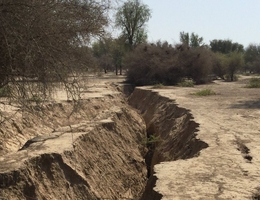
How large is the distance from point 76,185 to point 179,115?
595 centimetres

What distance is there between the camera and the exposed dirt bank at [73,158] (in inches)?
274

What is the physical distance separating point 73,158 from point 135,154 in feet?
11.6

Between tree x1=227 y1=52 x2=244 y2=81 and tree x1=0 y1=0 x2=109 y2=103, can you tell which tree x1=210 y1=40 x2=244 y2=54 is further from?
tree x1=0 y1=0 x2=109 y2=103

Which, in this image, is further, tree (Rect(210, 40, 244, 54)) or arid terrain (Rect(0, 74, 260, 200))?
tree (Rect(210, 40, 244, 54))

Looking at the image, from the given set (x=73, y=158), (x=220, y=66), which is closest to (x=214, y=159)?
(x=73, y=158)

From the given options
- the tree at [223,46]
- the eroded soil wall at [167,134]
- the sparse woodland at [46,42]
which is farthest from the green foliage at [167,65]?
the tree at [223,46]

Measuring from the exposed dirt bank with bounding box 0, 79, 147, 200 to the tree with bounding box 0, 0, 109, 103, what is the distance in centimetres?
133

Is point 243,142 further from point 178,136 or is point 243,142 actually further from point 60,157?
point 60,157

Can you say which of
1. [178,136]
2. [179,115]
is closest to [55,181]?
[178,136]

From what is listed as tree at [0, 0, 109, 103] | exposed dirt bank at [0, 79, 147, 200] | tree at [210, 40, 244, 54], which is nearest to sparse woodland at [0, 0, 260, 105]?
tree at [0, 0, 109, 103]

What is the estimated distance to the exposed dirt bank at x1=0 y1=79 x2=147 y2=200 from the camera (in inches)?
274

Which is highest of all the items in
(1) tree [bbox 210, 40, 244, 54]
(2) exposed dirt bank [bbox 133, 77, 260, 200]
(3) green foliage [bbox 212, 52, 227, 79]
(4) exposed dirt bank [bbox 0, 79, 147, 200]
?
(1) tree [bbox 210, 40, 244, 54]

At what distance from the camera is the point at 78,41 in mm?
7820

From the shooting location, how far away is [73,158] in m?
8.09
